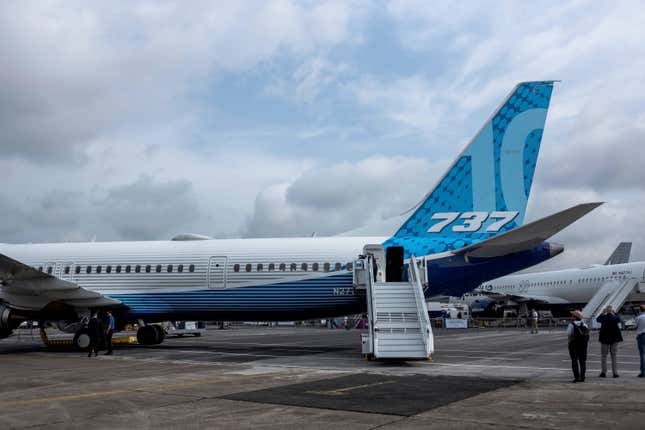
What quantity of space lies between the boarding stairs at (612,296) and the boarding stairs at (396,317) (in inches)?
912

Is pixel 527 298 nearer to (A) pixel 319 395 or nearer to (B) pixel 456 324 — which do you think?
(B) pixel 456 324

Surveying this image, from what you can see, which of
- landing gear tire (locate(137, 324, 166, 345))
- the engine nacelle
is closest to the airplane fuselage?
the engine nacelle

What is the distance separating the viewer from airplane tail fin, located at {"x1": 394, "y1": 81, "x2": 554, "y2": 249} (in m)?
18.1

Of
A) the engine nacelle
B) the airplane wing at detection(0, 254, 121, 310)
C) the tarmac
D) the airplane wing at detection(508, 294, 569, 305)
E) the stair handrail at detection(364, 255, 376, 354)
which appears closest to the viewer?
the tarmac

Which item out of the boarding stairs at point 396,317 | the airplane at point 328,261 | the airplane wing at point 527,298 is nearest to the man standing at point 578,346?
the boarding stairs at point 396,317

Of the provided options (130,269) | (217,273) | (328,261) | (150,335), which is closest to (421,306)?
(328,261)

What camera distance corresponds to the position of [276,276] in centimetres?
1870

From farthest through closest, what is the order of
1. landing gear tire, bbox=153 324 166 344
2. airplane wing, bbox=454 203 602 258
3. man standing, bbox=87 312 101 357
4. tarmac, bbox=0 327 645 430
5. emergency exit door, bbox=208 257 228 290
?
landing gear tire, bbox=153 324 166 344, emergency exit door, bbox=208 257 228 290, man standing, bbox=87 312 101 357, airplane wing, bbox=454 203 602 258, tarmac, bbox=0 327 645 430

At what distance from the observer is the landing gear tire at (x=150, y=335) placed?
23078 mm

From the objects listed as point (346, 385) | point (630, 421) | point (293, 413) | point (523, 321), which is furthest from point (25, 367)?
point (523, 321)

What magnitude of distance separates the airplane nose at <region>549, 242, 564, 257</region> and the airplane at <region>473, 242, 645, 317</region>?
2486 centimetres

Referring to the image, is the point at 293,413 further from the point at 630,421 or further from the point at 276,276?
the point at 276,276

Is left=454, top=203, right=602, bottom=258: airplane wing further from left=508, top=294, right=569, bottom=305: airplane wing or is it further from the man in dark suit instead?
left=508, top=294, right=569, bottom=305: airplane wing

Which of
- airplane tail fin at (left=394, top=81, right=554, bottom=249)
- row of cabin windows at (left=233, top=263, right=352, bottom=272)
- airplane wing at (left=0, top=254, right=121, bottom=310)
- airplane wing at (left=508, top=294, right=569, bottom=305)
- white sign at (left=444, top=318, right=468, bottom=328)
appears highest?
airplane tail fin at (left=394, top=81, right=554, bottom=249)
